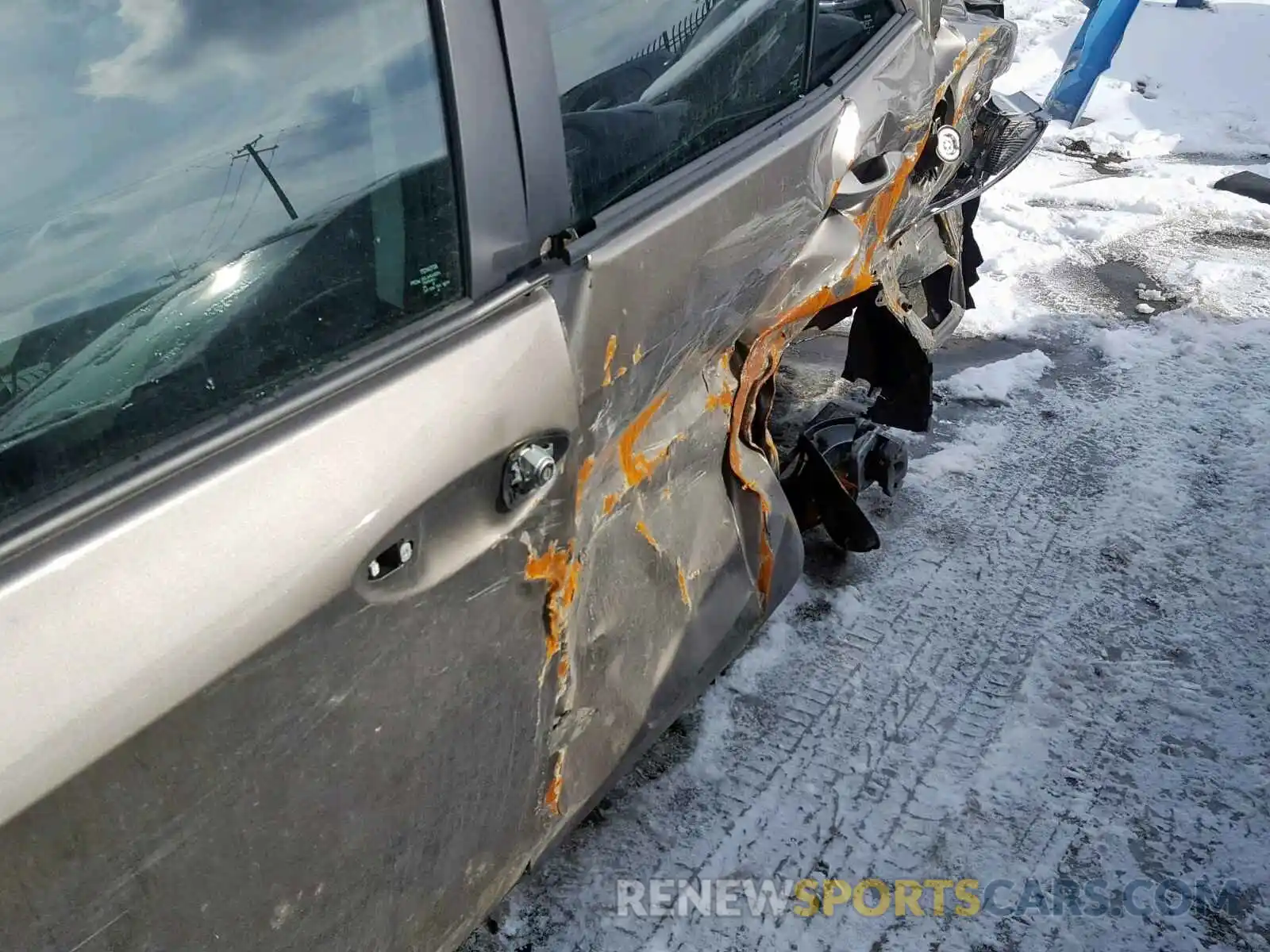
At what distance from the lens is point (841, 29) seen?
244 centimetres

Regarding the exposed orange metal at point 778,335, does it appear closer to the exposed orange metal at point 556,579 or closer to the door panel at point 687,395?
the door panel at point 687,395

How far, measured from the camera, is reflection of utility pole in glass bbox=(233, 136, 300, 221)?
3.84 ft

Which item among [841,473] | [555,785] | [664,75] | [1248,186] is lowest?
[1248,186]

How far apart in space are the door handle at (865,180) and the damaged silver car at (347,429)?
0.24 meters

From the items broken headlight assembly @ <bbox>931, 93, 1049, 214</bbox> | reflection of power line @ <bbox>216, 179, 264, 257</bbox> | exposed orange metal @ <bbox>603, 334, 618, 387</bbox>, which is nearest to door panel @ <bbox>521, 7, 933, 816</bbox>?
exposed orange metal @ <bbox>603, 334, 618, 387</bbox>

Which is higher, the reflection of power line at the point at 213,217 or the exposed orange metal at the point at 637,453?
the reflection of power line at the point at 213,217

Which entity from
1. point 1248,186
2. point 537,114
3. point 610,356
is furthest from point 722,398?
point 1248,186

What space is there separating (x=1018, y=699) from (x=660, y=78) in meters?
1.71

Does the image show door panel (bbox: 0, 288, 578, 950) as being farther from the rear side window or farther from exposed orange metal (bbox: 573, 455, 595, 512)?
the rear side window

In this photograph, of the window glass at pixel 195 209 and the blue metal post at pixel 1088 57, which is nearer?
the window glass at pixel 195 209

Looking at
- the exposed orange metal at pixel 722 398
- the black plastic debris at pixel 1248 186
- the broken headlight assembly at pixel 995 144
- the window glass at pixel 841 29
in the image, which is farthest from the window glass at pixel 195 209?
the black plastic debris at pixel 1248 186

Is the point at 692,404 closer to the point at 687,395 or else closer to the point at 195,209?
the point at 687,395

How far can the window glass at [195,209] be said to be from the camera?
1010mm

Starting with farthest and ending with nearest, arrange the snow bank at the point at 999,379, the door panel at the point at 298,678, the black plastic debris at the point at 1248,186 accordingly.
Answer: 1. the black plastic debris at the point at 1248,186
2. the snow bank at the point at 999,379
3. the door panel at the point at 298,678
